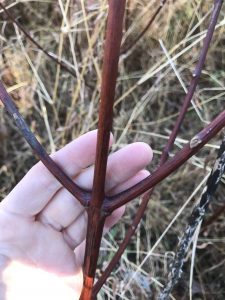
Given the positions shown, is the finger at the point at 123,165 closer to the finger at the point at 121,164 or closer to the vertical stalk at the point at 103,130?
the finger at the point at 121,164

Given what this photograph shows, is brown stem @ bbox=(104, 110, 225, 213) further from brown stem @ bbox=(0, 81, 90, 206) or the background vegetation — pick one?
the background vegetation

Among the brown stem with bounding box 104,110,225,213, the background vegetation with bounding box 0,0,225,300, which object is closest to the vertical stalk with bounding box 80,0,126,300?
the brown stem with bounding box 104,110,225,213

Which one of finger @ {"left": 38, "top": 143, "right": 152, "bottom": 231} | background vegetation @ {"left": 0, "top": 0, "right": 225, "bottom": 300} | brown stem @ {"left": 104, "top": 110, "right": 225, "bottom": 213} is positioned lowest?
background vegetation @ {"left": 0, "top": 0, "right": 225, "bottom": 300}

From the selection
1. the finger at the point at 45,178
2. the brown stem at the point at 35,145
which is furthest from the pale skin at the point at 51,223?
the brown stem at the point at 35,145

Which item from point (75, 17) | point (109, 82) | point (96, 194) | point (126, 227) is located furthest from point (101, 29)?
point (109, 82)

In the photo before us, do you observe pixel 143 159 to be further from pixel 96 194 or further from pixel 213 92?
pixel 213 92

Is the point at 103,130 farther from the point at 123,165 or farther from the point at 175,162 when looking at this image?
the point at 123,165
